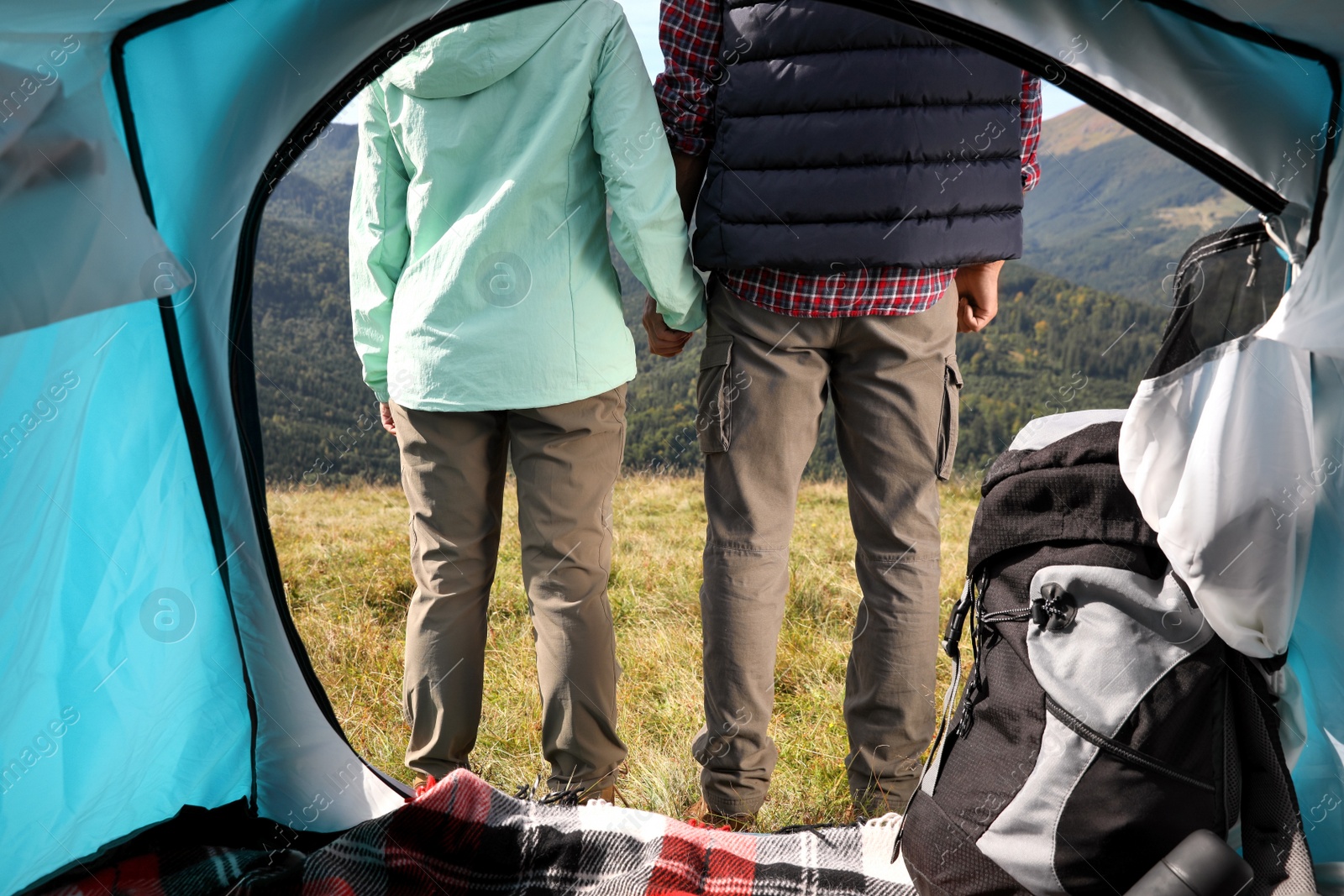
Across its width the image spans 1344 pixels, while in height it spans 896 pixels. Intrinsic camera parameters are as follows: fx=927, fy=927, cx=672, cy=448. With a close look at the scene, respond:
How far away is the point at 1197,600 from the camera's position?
126 cm

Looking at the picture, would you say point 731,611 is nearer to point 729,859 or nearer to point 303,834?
point 729,859

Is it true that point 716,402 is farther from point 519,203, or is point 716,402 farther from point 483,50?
point 483,50

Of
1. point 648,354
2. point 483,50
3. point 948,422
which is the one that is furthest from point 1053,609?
point 648,354

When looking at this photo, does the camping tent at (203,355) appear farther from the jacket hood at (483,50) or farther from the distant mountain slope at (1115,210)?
the distant mountain slope at (1115,210)

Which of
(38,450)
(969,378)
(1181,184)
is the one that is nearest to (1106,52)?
(38,450)

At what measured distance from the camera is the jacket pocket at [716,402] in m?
1.78

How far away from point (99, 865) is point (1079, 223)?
8512 cm

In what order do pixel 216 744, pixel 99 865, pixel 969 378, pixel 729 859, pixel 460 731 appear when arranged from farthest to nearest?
pixel 969 378 < pixel 460 731 < pixel 216 744 < pixel 729 859 < pixel 99 865

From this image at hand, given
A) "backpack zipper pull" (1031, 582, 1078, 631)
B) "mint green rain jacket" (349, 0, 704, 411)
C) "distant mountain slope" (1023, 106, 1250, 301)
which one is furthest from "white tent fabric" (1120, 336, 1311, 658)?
"distant mountain slope" (1023, 106, 1250, 301)

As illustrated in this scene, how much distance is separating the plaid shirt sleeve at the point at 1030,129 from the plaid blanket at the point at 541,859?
133 cm

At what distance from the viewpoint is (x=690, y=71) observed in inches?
70.2

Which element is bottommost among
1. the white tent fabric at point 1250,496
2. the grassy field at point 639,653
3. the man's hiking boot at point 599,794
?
the grassy field at point 639,653

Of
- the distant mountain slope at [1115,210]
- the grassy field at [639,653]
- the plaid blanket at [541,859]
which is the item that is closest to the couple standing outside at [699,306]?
the plaid blanket at [541,859]

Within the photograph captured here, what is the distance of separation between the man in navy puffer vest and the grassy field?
312 millimetres
